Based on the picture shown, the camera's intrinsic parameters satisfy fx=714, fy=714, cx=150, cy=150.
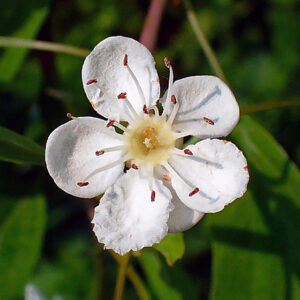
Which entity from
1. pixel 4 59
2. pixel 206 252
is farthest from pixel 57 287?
pixel 4 59

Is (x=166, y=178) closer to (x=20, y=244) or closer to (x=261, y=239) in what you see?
(x=261, y=239)

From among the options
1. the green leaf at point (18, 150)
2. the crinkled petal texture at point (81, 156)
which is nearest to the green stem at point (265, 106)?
the crinkled petal texture at point (81, 156)

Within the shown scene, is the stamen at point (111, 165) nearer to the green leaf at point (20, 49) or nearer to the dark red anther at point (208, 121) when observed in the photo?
the dark red anther at point (208, 121)

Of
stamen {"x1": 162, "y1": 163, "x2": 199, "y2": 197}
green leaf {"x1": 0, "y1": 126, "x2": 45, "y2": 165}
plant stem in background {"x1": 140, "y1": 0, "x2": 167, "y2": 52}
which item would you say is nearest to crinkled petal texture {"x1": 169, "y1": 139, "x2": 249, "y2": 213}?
stamen {"x1": 162, "y1": 163, "x2": 199, "y2": 197}

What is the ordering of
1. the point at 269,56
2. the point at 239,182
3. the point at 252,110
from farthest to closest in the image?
the point at 269,56 → the point at 252,110 → the point at 239,182

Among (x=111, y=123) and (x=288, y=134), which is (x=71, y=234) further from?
(x=111, y=123)

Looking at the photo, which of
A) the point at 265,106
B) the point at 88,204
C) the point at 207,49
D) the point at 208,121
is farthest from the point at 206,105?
the point at 88,204

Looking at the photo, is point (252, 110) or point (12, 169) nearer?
point (252, 110)
